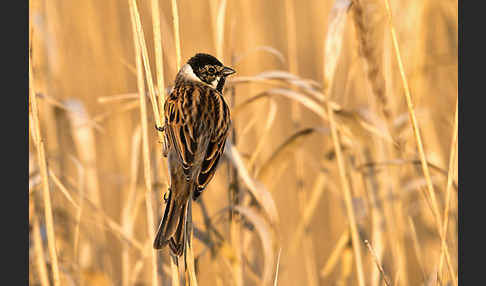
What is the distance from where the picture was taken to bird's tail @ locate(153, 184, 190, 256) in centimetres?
187

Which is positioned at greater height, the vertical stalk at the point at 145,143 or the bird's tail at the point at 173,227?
the vertical stalk at the point at 145,143

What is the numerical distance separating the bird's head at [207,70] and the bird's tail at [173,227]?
603 mm

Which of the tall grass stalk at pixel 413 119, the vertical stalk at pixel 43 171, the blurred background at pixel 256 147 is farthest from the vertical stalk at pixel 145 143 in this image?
the tall grass stalk at pixel 413 119

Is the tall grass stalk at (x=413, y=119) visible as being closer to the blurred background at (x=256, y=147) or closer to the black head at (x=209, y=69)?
the blurred background at (x=256, y=147)

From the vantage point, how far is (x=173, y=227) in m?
1.92

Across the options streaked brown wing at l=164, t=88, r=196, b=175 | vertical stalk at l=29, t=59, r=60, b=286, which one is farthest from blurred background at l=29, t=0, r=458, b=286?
streaked brown wing at l=164, t=88, r=196, b=175

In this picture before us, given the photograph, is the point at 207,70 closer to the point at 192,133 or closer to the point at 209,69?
the point at 209,69

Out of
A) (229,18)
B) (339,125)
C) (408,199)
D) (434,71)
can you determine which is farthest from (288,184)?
(229,18)

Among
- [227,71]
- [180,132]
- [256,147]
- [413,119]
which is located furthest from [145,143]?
[256,147]

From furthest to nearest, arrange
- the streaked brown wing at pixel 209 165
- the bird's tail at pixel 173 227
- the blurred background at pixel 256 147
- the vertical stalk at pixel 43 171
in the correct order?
the blurred background at pixel 256 147 < the streaked brown wing at pixel 209 165 < the vertical stalk at pixel 43 171 < the bird's tail at pixel 173 227

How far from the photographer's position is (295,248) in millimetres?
3100

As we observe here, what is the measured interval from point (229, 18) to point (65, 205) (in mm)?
1453

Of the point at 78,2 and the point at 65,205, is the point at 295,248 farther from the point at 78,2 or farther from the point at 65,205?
the point at 78,2

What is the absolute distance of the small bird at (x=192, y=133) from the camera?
1.99 metres
